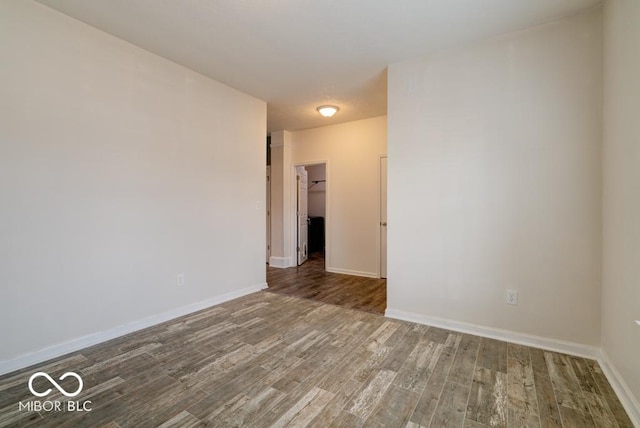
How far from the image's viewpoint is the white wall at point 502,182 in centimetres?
227

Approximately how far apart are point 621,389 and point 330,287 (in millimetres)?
3017

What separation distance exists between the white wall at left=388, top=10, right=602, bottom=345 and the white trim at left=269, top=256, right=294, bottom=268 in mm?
2930

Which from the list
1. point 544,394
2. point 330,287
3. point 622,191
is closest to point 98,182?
point 330,287

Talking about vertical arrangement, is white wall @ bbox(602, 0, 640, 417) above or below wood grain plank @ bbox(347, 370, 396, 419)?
above

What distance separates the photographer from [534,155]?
243 cm

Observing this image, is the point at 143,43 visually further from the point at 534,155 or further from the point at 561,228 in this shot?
the point at 561,228

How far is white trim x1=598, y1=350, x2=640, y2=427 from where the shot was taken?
1.57 m

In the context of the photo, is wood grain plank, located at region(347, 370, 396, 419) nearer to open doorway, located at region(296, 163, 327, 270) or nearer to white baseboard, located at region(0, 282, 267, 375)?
white baseboard, located at region(0, 282, 267, 375)

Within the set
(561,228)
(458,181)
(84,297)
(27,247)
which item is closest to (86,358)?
(84,297)

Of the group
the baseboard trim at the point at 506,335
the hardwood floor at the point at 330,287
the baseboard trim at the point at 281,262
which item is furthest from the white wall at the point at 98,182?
the baseboard trim at the point at 506,335

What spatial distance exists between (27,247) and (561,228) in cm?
414

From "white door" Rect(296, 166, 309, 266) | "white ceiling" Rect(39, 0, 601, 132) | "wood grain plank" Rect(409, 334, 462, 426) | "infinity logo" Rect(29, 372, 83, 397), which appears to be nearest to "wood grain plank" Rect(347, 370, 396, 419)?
"wood grain plank" Rect(409, 334, 462, 426)

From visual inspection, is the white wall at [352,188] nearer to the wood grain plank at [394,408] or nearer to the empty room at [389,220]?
the empty room at [389,220]

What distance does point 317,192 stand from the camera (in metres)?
8.30
